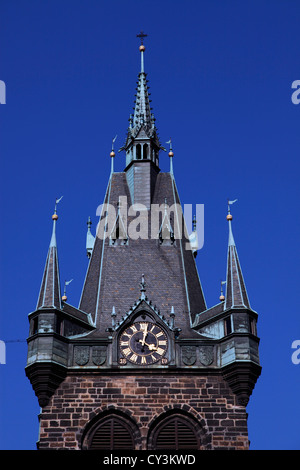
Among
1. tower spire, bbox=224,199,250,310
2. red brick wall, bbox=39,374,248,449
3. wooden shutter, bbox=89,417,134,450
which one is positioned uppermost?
tower spire, bbox=224,199,250,310

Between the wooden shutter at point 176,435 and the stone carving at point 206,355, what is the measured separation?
2357 mm

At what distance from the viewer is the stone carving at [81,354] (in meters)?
49.8

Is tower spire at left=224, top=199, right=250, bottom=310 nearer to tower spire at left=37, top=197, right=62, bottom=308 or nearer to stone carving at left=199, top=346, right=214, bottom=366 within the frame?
stone carving at left=199, top=346, right=214, bottom=366

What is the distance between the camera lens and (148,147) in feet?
193

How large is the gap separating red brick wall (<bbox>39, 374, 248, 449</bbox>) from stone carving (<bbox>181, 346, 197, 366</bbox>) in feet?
1.81

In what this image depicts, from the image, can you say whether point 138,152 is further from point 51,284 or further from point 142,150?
point 51,284

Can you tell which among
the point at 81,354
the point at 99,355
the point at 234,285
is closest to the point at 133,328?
the point at 99,355

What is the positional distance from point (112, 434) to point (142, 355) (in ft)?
10.5

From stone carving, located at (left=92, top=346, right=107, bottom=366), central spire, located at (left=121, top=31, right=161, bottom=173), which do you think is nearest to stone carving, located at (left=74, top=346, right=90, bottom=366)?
stone carving, located at (left=92, top=346, right=107, bottom=366)

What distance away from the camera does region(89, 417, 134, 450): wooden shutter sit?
47.9m

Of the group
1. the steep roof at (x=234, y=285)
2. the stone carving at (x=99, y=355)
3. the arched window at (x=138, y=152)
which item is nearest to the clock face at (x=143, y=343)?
the stone carving at (x=99, y=355)

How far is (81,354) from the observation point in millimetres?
50094

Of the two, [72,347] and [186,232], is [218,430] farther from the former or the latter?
[186,232]
